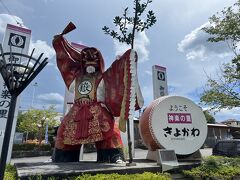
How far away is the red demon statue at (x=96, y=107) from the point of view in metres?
5.39

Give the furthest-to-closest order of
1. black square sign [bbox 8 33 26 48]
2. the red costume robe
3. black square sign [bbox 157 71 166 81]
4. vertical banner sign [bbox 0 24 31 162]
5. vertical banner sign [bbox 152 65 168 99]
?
1. black square sign [bbox 157 71 166 81]
2. vertical banner sign [bbox 152 65 168 99]
3. black square sign [bbox 8 33 26 48]
4. vertical banner sign [bbox 0 24 31 162]
5. the red costume robe

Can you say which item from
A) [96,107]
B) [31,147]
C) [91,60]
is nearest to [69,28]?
[91,60]

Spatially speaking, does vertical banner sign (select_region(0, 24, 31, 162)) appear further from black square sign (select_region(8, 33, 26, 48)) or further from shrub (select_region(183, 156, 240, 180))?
shrub (select_region(183, 156, 240, 180))

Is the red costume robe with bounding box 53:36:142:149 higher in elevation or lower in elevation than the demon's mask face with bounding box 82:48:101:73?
lower

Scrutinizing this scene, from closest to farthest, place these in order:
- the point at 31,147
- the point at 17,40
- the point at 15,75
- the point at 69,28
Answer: the point at 15,75
the point at 69,28
the point at 17,40
the point at 31,147

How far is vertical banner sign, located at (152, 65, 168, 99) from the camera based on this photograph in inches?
397

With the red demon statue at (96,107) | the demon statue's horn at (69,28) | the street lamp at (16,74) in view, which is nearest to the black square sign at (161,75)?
the red demon statue at (96,107)

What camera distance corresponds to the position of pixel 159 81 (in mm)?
10297

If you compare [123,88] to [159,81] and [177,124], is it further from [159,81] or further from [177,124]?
[159,81]

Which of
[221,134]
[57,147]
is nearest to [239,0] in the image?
[57,147]

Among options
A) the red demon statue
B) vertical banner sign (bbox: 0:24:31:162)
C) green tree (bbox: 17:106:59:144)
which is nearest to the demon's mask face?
the red demon statue

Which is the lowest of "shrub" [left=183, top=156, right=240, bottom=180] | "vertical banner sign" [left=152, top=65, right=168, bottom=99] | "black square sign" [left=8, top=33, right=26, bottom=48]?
"shrub" [left=183, top=156, right=240, bottom=180]

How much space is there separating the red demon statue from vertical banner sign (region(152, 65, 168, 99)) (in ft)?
14.7

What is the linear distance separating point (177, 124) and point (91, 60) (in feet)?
9.55
